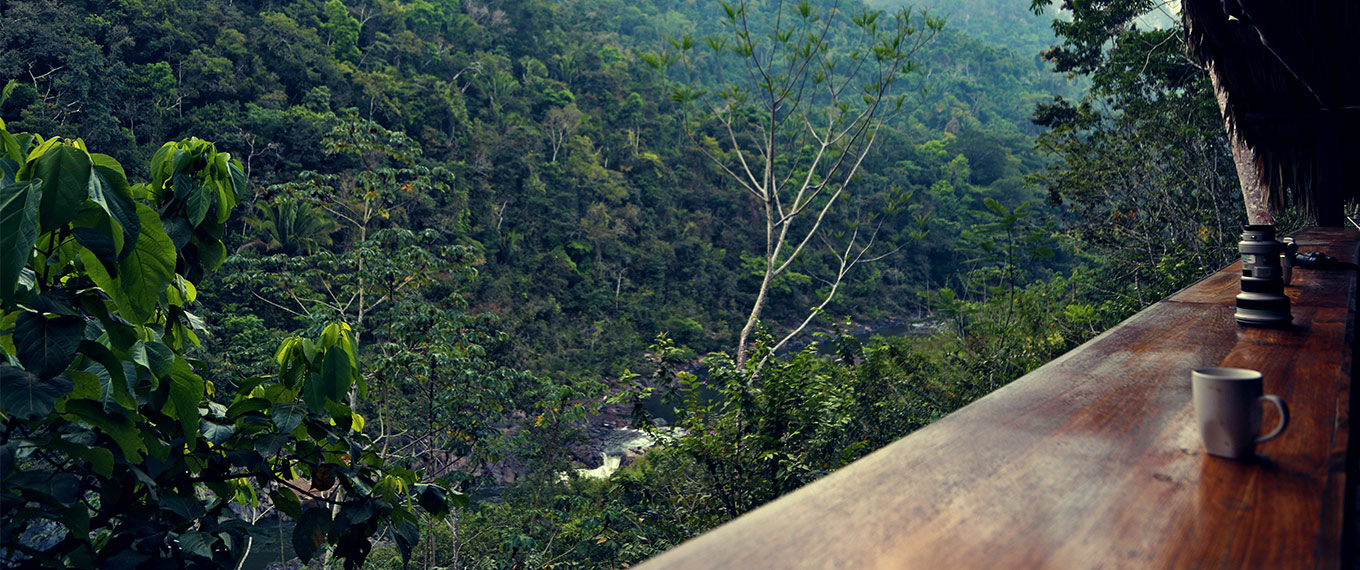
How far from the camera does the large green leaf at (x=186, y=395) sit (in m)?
0.94

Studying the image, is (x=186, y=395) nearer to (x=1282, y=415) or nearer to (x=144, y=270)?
(x=144, y=270)

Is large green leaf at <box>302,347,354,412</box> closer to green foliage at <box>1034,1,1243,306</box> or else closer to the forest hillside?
the forest hillside

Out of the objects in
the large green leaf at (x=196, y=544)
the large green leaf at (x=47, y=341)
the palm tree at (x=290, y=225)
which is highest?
the palm tree at (x=290, y=225)

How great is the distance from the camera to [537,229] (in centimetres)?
1773

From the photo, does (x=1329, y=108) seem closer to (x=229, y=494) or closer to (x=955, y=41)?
(x=229, y=494)

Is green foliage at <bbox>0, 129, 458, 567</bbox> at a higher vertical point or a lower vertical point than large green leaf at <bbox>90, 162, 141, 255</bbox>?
lower

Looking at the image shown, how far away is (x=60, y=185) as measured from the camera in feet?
2.43

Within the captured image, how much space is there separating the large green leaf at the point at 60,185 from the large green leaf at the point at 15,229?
3cm

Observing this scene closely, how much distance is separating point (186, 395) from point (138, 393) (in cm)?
8

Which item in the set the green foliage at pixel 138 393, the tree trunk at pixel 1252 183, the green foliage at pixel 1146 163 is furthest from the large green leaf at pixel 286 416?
the green foliage at pixel 1146 163

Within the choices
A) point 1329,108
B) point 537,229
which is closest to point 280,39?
point 537,229

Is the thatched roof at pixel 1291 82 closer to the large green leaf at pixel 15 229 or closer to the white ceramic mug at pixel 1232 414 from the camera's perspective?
the white ceramic mug at pixel 1232 414

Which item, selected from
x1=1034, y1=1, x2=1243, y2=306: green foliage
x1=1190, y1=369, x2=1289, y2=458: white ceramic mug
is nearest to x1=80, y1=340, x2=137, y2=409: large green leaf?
x1=1190, y1=369, x2=1289, y2=458: white ceramic mug

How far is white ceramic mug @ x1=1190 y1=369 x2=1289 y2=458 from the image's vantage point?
568 mm
